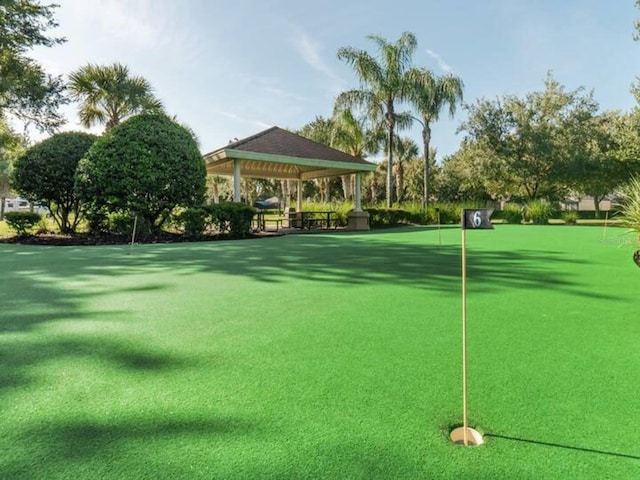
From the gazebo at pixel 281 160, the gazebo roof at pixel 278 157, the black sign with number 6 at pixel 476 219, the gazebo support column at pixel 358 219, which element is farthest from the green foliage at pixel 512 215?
the black sign with number 6 at pixel 476 219

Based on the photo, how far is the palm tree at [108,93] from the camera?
17656 millimetres

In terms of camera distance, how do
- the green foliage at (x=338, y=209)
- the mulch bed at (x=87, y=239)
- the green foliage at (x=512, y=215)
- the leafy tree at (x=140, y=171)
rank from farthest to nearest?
1. the green foliage at (x=512, y=215)
2. the green foliage at (x=338, y=209)
3. the leafy tree at (x=140, y=171)
4. the mulch bed at (x=87, y=239)

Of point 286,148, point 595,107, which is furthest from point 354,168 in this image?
point 595,107

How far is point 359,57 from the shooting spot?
67.8 feet

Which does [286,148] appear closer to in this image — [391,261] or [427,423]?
[391,261]

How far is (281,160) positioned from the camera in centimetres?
1559

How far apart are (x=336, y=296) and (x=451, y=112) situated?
21.8m

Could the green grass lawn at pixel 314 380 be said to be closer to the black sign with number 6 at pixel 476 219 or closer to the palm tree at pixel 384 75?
the black sign with number 6 at pixel 476 219

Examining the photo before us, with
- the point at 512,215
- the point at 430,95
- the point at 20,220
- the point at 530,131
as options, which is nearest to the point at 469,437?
the point at 20,220

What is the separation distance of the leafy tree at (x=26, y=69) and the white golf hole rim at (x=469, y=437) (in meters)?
19.5

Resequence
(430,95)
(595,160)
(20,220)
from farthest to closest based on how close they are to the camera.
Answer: (595,160), (430,95), (20,220)

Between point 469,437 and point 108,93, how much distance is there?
67.5ft

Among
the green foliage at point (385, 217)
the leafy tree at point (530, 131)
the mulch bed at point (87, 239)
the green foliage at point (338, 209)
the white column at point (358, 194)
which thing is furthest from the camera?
the leafy tree at point (530, 131)

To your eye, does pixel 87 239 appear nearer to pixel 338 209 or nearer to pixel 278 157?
pixel 278 157
